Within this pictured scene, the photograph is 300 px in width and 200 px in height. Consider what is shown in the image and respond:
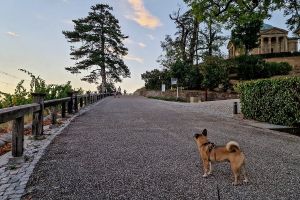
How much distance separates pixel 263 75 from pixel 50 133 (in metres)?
46.4

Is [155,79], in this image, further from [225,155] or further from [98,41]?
[225,155]

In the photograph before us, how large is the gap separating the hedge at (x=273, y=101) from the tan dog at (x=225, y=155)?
8.44 meters

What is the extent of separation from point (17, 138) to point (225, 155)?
13.5ft

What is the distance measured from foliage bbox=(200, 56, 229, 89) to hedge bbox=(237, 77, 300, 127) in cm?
2779

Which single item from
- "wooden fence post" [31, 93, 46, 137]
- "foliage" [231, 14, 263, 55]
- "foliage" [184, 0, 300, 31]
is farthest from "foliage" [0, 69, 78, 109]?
"foliage" [231, 14, 263, 55]

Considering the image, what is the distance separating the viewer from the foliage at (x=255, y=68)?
169 ft

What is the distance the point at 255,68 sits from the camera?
51688mm

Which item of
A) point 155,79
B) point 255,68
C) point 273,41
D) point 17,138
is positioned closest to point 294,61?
point 255,68

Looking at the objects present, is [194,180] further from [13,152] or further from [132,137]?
[132,137]

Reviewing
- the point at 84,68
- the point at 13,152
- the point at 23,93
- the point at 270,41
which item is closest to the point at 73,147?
the point at 13,152

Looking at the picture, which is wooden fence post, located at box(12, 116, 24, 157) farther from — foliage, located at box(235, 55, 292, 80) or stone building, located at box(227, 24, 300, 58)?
stone building, located at box(227, 24, 300, 58)

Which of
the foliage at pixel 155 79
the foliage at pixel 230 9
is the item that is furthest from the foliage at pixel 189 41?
the foliage at pixel 230 9

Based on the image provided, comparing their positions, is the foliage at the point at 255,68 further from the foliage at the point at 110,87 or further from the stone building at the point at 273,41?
the stone building at the point at 273,41

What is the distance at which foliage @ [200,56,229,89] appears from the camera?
147ft
